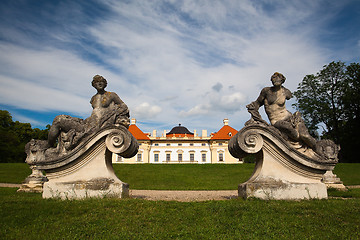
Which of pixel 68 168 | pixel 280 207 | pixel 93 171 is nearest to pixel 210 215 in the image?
pixel 280 207

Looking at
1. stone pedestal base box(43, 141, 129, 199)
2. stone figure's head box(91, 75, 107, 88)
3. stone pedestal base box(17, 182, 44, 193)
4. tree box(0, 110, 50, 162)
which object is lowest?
stone pedestal base box(17, 182, 44, 193)

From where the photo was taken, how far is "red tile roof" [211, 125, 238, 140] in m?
60.9

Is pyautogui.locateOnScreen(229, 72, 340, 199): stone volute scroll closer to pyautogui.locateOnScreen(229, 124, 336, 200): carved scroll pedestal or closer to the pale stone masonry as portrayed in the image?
pyautogui.locateOnScreen(229, 124, 336, 200): carved scroll pedestal

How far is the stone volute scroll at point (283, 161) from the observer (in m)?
5.11

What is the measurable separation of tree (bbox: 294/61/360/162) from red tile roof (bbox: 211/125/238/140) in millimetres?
25273

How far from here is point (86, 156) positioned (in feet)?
17.7

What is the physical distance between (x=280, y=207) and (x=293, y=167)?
4.44 ft

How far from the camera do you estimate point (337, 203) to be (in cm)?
455

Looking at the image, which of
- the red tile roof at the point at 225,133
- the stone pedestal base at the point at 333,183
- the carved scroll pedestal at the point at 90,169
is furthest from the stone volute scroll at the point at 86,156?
the red tile roof at the point at 225,133

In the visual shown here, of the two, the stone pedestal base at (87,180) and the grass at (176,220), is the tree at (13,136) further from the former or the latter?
the grass at (176,220)

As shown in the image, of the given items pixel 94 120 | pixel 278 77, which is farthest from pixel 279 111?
pixel 94 120

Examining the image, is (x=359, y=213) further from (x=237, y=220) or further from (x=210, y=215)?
(x=210, y=215)

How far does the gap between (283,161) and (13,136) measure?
134 feet

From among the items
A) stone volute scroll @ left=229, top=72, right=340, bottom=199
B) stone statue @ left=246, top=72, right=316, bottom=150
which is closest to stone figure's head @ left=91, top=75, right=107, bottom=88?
stone volute scroll @ left=229, top=72, right=340, bottom=199
